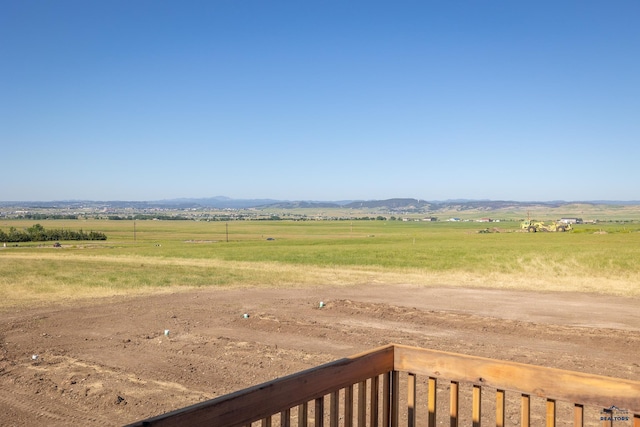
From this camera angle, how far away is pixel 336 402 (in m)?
4.22

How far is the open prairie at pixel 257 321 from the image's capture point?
949cm

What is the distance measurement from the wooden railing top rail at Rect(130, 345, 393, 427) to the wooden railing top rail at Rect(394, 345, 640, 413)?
25 cm

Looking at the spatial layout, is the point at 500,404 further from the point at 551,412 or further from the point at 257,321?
the point at 257,321

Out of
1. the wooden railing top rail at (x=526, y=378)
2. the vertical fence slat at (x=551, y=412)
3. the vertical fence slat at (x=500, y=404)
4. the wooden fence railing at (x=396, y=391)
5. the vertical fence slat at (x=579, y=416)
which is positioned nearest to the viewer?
the wooden fence railing at (x=396, y=391)

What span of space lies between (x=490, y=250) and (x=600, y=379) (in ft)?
102

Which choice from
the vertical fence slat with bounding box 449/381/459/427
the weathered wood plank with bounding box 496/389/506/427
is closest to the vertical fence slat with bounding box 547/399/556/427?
the weathered wood plank with bounding box 496/389/506/427

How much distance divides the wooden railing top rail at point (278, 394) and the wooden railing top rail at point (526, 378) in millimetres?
254

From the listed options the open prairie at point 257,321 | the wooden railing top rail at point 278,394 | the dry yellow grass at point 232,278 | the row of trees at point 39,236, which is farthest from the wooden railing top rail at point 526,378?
the row of trees at point 39,236

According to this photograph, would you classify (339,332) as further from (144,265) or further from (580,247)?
(580,247)

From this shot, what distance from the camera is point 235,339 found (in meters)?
12.8

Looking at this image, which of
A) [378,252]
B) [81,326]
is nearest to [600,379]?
[81,326]

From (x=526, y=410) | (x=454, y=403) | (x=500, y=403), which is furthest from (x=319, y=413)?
(x=526, y=410)

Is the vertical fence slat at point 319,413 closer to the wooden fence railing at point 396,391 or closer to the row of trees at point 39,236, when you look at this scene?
the wooden fence railing at point 396,391

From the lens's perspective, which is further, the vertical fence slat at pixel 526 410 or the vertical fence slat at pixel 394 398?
the vertical fence slat at pixel 394 398
